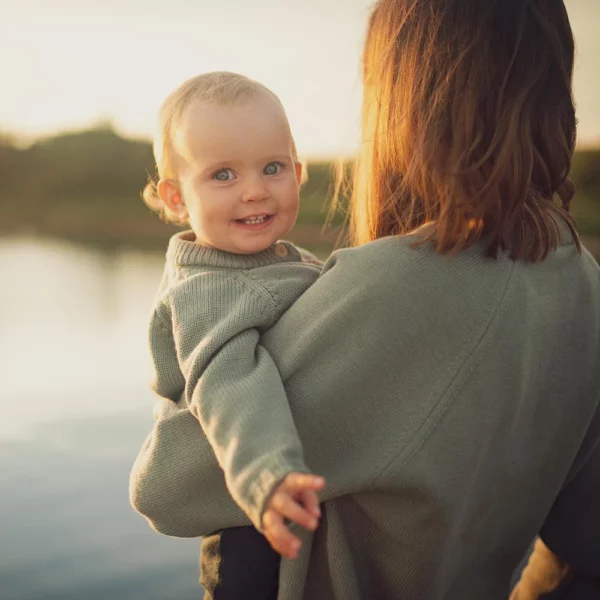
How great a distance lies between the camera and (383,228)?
1.17 m

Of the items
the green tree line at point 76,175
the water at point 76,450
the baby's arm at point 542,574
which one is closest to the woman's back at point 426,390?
the baby's arm at point 542,574

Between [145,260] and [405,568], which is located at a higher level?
[405,568]

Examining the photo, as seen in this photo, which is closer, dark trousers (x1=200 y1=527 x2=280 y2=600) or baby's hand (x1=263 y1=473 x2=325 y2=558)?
baby's hand (x1=263 y1=473 x2=325 y2=558)

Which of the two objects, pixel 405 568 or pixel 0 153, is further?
pixel 0 153

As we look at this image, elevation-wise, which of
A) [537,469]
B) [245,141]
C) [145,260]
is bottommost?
[145,260]

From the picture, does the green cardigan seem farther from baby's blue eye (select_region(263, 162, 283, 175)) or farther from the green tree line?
the green tree line

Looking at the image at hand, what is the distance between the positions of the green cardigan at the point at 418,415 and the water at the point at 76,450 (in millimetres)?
993

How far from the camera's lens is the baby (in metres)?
0.90

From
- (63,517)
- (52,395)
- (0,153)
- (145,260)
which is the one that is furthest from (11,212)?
(63,517)

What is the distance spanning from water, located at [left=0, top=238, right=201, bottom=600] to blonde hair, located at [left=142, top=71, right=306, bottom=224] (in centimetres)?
120

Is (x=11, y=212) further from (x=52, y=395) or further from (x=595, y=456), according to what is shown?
(x=595, y=456)

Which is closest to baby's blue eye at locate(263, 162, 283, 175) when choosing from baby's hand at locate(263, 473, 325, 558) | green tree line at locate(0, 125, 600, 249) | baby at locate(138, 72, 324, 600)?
baby at locate(138, 72, 324, 600)

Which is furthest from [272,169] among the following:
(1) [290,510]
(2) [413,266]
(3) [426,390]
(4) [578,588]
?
(4) [578,588]

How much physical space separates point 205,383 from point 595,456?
71 centimetres
